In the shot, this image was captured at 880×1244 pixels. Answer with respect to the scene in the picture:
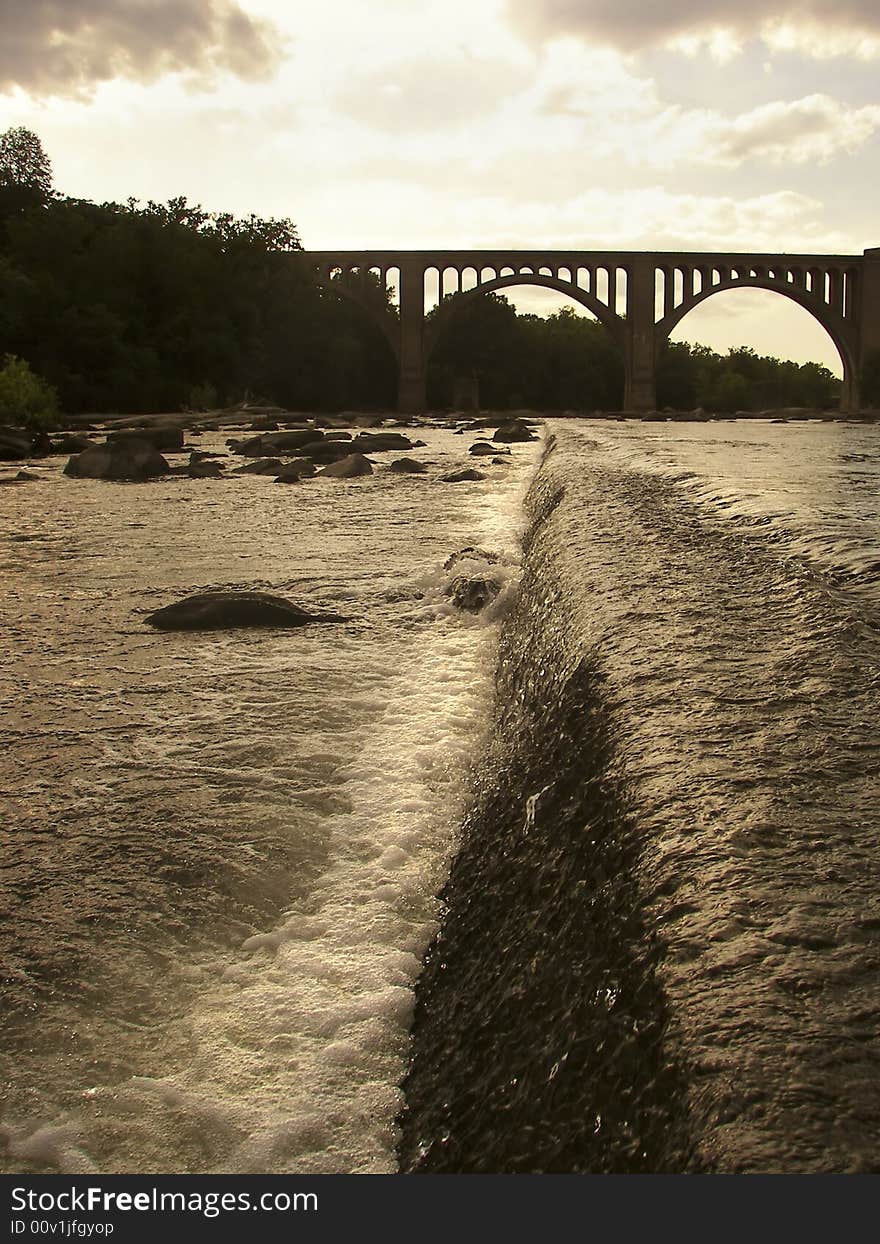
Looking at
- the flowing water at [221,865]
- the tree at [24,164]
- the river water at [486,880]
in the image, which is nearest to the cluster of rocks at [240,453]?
the flowing water at [221,865]

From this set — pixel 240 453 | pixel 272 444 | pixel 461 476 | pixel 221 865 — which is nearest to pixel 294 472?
pixel 461 476

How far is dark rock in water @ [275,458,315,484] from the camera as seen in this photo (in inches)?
460

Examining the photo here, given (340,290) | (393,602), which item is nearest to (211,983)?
(393,602)

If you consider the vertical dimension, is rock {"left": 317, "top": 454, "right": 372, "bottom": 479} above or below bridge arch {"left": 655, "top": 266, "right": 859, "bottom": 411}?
below

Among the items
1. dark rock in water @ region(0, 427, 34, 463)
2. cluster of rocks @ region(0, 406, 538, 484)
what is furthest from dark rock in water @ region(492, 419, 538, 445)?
dark rock in water @ region(0, 427, 34, 463)

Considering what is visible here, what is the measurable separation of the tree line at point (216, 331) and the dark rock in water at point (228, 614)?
2846cm

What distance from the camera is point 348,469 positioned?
1258 centimetres

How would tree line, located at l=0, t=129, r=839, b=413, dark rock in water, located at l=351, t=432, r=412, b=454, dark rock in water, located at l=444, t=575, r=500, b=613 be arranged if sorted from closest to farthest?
1. dark rock in water, located at l=444, t=575, r=500, b=613
2. dark rock in water, located at l=351, t=432, r=412, b=454
3. tree line, located at l=0, t=129, r=839, b=413

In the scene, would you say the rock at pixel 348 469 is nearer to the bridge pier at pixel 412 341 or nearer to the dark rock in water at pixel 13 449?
the dark rock in water at pixel 13 449

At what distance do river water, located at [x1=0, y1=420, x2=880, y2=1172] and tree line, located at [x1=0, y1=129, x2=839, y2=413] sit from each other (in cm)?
3027

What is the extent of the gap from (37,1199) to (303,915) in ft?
3.38

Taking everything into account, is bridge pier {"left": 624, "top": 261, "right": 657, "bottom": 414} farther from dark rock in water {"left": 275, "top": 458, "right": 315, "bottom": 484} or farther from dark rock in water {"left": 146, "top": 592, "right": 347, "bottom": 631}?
dark rock in water {"left": 146, "top": 592, "right": 347, "bottom": 631}

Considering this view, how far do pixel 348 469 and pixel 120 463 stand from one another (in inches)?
103

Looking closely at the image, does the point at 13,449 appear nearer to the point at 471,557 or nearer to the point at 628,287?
the point at 471,557
